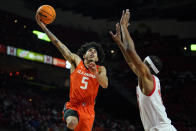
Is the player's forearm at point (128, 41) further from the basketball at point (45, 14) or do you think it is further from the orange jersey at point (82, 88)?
the basketball at point (45, 14)

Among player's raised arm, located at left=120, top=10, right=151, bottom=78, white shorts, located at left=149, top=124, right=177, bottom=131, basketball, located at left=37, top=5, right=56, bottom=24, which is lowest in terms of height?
white shorts, located at left=149, top=124, right=177, bottom=131

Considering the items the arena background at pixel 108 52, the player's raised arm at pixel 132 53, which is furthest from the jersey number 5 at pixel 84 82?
the arena background at pixel 108 52

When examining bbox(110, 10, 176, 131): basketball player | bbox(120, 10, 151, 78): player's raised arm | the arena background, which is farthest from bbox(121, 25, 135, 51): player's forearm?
the arena background

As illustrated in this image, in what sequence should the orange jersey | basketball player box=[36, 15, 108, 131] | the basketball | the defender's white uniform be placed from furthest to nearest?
the basketball < the orange jersey < basketball player box=[36, 15, 108, 131] < the defender's white uniform

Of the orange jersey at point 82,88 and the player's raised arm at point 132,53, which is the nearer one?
the player's raised arm at point 132,53

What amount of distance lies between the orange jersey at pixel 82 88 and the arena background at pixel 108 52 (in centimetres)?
1002

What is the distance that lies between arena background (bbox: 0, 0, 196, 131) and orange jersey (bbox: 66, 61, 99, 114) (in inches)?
395

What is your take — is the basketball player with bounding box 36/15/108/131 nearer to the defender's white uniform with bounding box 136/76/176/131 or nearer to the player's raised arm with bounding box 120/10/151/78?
the defender's white uniform with bounding box 136/76/176/131

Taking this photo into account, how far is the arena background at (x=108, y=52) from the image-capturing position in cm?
1639

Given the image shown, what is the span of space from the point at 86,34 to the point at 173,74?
726 cm

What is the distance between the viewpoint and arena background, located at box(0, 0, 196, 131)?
1639cm

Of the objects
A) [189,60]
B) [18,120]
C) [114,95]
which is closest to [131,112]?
[114,95]

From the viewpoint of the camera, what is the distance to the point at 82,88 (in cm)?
459

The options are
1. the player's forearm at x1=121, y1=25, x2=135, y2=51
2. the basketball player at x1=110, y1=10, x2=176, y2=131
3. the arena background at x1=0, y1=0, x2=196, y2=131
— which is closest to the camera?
the player's forearm at x1=121, y1=25, x2=135, y2=51
